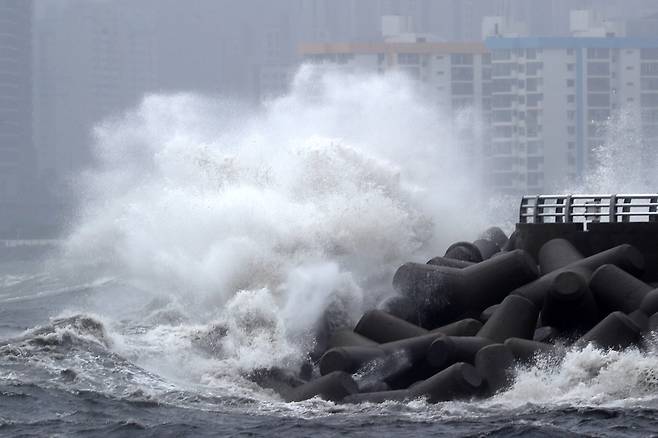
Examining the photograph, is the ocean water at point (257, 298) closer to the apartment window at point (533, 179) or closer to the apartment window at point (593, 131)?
the apartment window at point (533, 179)

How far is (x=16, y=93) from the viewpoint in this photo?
146 meters

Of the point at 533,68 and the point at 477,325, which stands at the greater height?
the point at 533,68

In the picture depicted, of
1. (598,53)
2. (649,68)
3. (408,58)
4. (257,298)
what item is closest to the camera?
(257,298)

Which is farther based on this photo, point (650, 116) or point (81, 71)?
point (81, 71)

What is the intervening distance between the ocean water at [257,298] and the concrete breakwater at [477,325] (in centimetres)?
31

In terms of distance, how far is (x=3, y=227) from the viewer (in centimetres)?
10956

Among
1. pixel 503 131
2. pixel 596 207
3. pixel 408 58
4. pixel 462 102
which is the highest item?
pixel 408 58

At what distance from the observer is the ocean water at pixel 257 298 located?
59.3 ft

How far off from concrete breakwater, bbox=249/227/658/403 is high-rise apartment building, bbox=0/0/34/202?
11083cm

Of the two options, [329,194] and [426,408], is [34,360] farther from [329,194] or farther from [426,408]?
[329,194]

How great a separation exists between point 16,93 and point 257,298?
4988 inches

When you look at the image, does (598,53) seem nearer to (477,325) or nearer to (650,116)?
(650,116)

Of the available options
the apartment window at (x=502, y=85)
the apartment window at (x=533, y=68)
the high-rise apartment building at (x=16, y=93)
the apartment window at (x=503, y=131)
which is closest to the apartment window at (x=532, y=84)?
the apartment window at (x=533, y=68)

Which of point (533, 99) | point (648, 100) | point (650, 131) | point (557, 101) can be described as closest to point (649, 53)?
point (648, 100)
